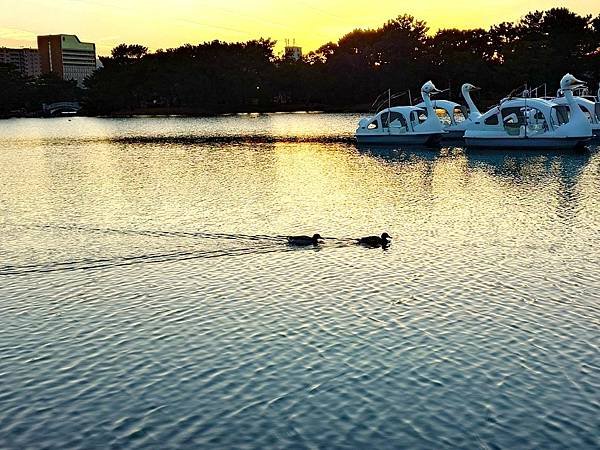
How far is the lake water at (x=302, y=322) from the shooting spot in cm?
955

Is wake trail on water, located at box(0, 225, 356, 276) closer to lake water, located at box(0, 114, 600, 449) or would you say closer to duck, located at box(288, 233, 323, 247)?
lake water, located at box(0, 114, 600, 449)

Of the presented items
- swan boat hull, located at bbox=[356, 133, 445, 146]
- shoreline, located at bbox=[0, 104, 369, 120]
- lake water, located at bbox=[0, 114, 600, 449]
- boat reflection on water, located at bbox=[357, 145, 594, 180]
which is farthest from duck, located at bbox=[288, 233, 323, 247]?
shoreline, located at bbox=[0, 104, 369, 120]

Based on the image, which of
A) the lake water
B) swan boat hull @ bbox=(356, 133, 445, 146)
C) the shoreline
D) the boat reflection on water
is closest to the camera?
the lake water

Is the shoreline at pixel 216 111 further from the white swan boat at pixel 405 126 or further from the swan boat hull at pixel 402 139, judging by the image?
the swan boat hull at pixel 402 139

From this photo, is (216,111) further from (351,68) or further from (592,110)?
(592,110)

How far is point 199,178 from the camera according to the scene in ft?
116

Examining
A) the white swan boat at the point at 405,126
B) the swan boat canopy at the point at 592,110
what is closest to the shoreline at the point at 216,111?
the white swan boat at the point at 405,126

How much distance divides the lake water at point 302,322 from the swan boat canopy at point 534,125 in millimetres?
13289

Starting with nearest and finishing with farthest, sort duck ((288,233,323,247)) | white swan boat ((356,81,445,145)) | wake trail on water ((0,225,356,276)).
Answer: wake trail on water ((0,225,356,276)) → duck ((288,233,323,247)) → white swan boat ((356,81,445,145))

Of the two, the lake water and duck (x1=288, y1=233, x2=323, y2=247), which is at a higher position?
duck (x1=288, y1=233, x2=323, y2=247)

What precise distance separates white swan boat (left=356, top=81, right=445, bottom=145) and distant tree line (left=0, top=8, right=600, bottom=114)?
168 ft

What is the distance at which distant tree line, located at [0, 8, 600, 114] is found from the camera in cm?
9912

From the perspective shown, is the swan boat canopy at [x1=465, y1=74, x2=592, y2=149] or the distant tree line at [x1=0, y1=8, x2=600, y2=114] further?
the distant tree line at [x1=0, y1=8, x2=600, y2=114]

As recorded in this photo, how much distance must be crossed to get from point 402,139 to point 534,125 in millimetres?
9587
